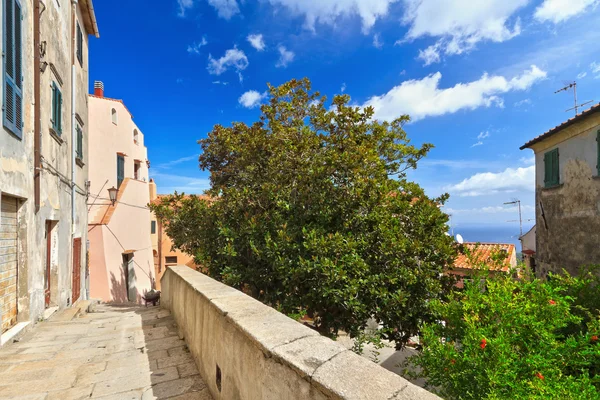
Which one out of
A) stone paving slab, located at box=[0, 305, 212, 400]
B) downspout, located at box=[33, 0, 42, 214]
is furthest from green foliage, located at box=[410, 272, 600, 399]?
downspout, located at box=[33, 0, 42, 214]

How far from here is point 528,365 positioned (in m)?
3.35

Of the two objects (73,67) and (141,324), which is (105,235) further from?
(141,324)

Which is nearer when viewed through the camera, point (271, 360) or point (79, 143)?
point (271, 360)

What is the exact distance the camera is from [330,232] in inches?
271

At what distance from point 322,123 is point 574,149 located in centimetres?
721

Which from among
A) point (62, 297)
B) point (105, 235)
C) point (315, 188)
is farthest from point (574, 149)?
point (105, 235)

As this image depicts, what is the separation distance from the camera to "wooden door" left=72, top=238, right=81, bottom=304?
9984 mm

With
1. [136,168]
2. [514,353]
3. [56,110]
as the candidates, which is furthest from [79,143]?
[514,353]

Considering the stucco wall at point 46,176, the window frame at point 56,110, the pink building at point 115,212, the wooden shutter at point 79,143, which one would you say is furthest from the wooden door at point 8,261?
the pink building at point 115,212

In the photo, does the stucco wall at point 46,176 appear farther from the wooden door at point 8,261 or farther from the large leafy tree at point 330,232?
the large leafy tree at point 330,232

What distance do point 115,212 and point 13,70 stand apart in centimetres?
1005

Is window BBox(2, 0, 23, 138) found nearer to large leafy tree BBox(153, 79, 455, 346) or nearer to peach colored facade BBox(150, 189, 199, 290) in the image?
large leafy tree BBox(153, 79, 455, 346)

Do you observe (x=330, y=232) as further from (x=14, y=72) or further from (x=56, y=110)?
(x=56, y=110)

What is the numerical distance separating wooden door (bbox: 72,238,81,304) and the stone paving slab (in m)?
4.68
